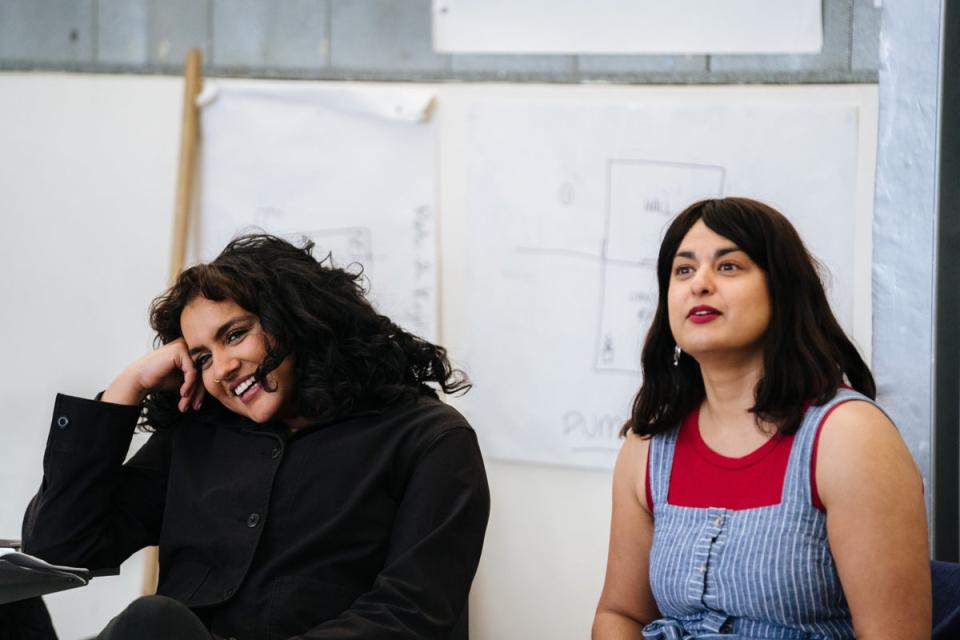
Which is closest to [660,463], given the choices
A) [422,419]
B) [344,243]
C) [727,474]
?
[727,474]

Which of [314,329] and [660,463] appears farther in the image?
[314,329]

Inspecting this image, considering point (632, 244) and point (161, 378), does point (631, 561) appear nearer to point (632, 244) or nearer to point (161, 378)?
point (161, 378)

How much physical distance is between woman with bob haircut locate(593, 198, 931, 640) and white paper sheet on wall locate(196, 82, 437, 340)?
1.17 m

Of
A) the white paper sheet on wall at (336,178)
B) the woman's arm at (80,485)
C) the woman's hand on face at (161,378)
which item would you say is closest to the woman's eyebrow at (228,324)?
the woman's hand on face at (161,378)

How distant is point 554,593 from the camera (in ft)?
8.49

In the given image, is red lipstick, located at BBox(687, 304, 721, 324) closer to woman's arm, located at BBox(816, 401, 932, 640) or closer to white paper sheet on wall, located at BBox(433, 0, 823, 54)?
woman's arm, located at BBox(816, 401, 932, 640)

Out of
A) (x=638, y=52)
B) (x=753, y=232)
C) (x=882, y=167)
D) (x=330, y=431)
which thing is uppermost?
(x=638, y=52)

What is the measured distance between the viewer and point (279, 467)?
1638 millimetres

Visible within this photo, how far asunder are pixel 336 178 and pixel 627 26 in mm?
794

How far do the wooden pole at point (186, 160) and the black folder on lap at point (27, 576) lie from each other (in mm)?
1267

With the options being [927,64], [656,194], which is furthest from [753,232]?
[656,194]

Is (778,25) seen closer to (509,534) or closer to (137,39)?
(509,534)

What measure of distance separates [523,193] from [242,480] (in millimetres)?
1193

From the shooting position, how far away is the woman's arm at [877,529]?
49.7 inches
